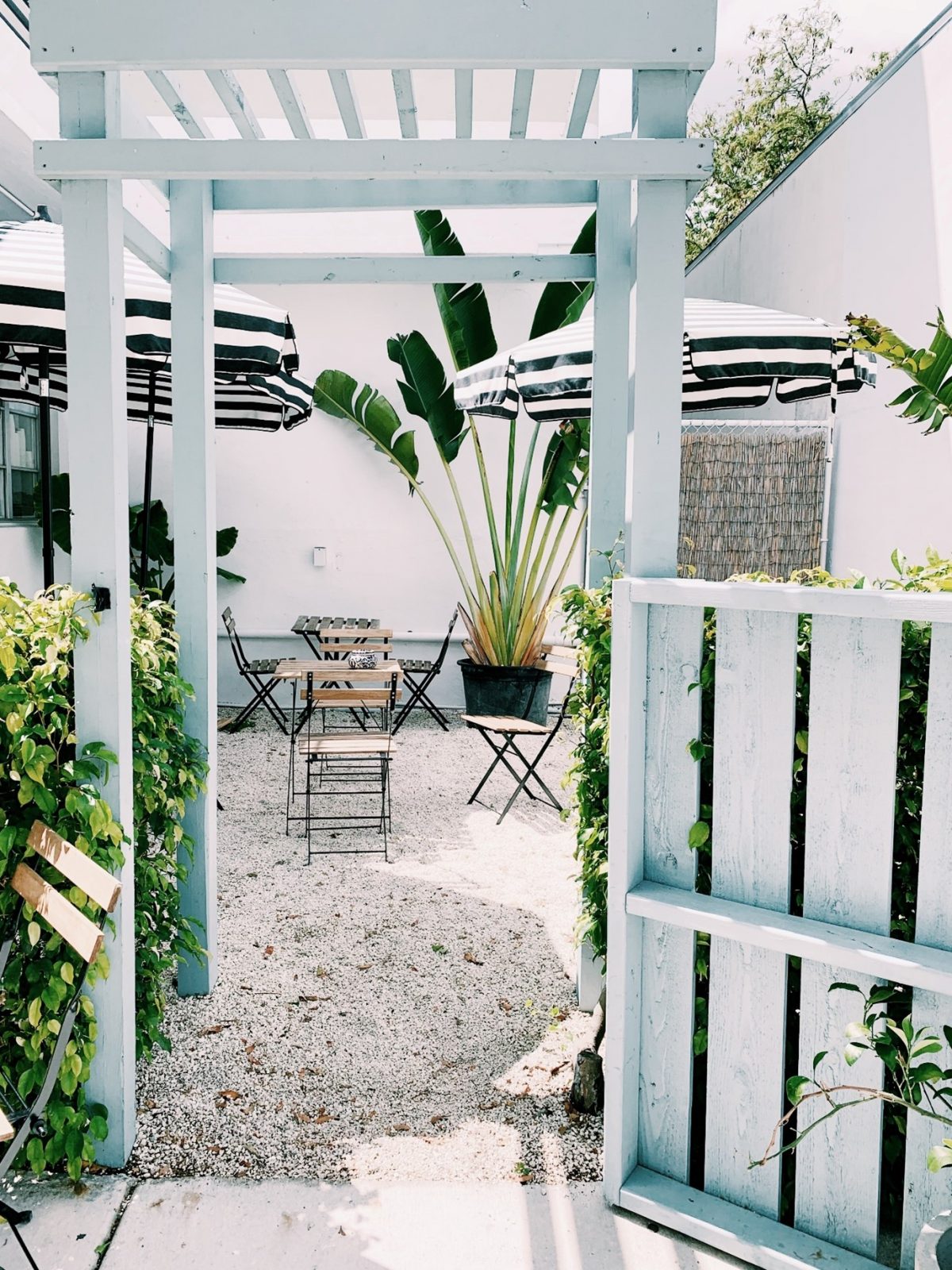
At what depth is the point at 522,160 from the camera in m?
2.29

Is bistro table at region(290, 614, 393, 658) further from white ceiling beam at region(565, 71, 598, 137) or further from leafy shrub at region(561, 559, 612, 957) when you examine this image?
white ceiling beam at region(565, 71, 598, 137)

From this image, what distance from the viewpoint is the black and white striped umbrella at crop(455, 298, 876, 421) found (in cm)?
417

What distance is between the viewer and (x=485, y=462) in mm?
9219

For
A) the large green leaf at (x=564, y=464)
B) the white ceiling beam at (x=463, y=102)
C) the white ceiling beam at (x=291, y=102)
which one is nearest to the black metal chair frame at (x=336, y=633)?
the large green leaf at (x=564, y=464)

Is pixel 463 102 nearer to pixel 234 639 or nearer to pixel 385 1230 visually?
pixel 385 1230

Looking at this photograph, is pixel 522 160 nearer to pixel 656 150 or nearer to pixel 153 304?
pixel 656 150

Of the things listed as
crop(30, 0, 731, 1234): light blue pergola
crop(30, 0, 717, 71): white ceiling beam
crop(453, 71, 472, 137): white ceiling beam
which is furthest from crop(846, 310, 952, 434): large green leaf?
crop(453, 71, 472, 137): white ceiling beam

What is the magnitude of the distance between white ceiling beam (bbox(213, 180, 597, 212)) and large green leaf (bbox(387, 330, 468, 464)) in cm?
483

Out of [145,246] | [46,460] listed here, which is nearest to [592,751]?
[145,246]

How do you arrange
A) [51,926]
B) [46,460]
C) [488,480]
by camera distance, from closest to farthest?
[51,926]
[46,460]
[488,480]

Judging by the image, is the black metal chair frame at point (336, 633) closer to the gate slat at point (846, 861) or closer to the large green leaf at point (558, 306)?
the large green leaf at point (558, 306)

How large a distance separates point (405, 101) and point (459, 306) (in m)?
5.45

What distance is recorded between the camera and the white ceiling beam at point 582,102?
2.54 m

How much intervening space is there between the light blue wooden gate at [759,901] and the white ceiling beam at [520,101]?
132cm
